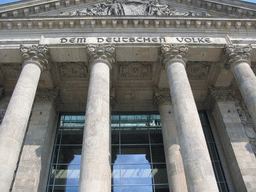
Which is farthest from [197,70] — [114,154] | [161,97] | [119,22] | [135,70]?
[114,154]

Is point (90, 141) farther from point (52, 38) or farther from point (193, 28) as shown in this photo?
point (193, 28)

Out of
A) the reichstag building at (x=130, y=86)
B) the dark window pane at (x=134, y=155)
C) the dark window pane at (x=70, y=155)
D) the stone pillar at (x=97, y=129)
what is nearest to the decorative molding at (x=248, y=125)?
the reichstag building at (x=130, y=86)

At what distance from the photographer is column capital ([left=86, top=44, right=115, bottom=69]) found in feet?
46.9

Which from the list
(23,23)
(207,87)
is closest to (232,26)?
(207,87)

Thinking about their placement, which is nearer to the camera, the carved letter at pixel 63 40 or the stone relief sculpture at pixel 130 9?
the carved letter at pixel 63 40

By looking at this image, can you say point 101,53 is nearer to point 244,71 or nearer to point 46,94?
point 46,94

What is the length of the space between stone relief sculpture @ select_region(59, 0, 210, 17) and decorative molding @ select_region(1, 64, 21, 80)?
482 centimetres

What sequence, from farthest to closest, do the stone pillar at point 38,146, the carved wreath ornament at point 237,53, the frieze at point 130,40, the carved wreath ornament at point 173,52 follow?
the frieze at point 130,40, the carved wreath ornament at point 237,53, the carved wreath ornament at point 173,52, the stone pillar at point 38,146

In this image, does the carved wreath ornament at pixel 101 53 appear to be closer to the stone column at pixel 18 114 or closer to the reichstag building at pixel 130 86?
the reichstag building at pixel 130 86

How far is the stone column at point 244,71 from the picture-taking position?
41.7ft

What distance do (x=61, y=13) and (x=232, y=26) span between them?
1176 cm

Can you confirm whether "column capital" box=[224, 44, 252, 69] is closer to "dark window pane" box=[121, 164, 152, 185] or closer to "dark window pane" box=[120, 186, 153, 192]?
"dark window pane" box=[121, 164, 152, 185]

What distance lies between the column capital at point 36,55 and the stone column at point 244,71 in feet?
36.1

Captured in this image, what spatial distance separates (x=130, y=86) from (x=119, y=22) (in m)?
4.81
